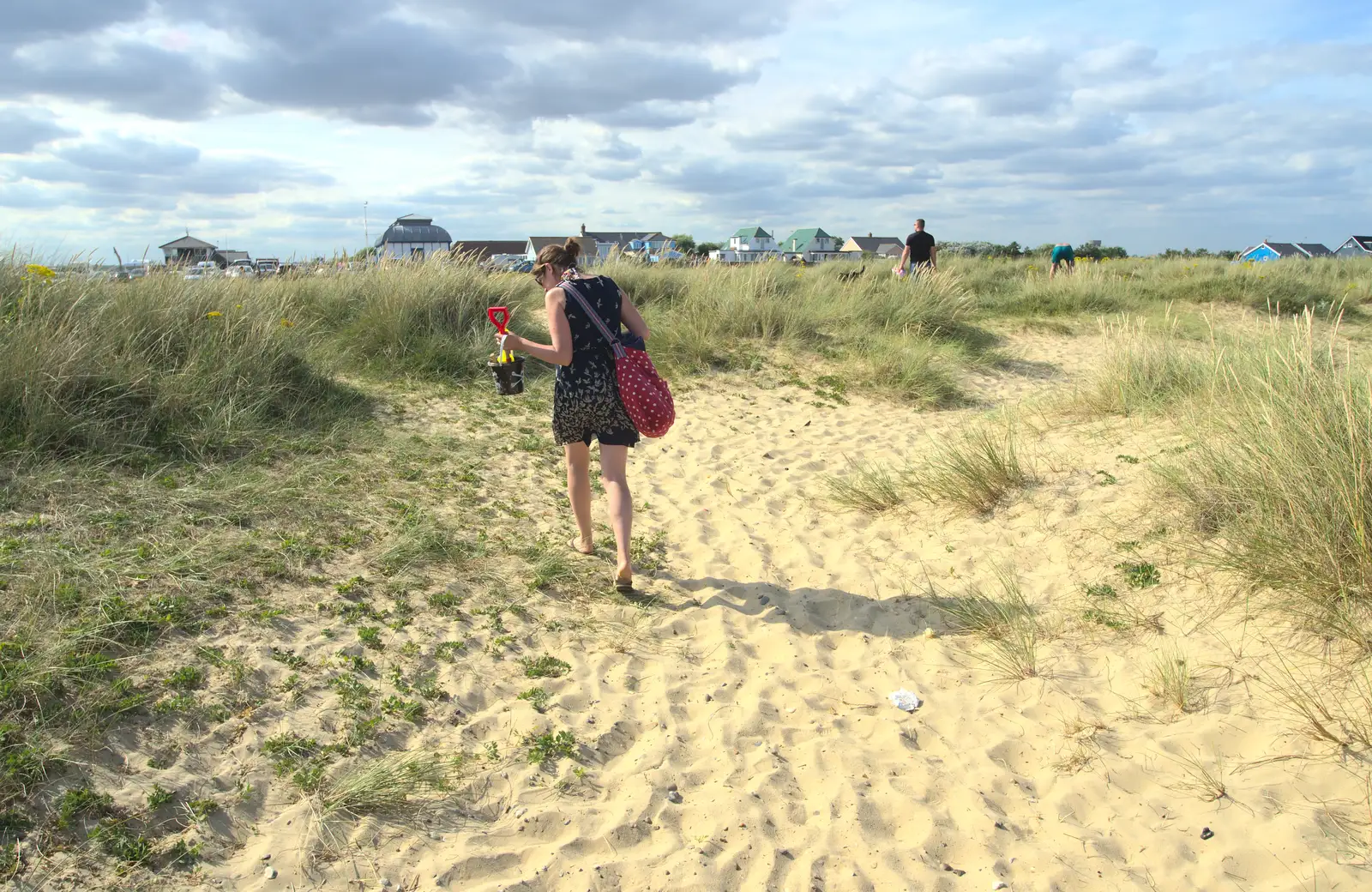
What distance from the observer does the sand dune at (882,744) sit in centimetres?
263

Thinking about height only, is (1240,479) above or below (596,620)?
above

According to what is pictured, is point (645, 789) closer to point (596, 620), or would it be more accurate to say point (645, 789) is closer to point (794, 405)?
point (596, 620)

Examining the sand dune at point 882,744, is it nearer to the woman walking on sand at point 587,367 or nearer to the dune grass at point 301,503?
the dune grass at point 301,503

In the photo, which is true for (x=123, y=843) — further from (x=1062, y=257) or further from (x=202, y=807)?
(x=1062, y=257)

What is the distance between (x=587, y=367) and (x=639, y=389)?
0.91 ft

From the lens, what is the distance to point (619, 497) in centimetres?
425

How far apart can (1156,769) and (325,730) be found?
9.76 ft

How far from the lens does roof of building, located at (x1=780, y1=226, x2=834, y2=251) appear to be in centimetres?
7069

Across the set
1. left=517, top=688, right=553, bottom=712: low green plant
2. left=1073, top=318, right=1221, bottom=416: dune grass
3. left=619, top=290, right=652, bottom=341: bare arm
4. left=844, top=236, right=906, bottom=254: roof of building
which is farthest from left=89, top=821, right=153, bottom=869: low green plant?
left=844, top=236, right=906, bottom=254: roof of building

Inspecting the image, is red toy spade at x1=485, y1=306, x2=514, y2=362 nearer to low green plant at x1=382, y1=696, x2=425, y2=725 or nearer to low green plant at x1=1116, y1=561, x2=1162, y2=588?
low green plant at x1=382, y1=696, x2=425, y2=725

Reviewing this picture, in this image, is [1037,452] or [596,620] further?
[1037,452]


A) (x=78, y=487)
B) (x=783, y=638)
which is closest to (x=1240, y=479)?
(x=783, y=638)

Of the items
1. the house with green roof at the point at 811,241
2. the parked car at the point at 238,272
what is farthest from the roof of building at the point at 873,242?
the parked car at the point at 238,272

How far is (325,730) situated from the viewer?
3025 mm
